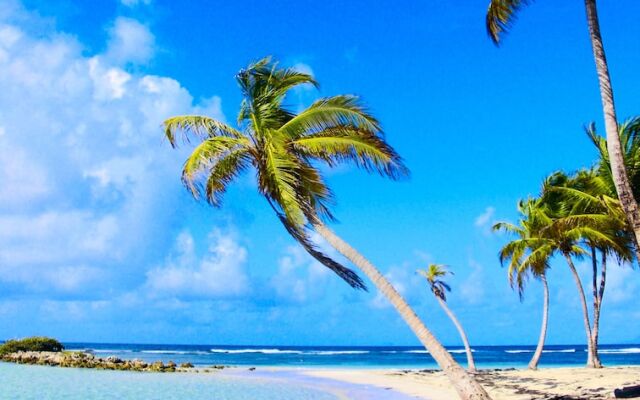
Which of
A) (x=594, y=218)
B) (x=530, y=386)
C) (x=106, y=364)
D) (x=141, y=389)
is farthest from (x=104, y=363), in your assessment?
(x=594, y=218)

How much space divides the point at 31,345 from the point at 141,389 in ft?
114

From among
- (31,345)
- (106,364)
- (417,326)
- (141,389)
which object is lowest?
(141,389)

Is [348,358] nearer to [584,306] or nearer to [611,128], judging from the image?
[584,306]

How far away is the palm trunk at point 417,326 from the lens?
33.0 ft

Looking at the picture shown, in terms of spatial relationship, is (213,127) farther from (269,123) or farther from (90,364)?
(90,364)

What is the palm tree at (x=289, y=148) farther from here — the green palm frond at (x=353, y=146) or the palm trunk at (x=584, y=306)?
the palm trunk at (x=584, y=306)

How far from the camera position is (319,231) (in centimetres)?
1245

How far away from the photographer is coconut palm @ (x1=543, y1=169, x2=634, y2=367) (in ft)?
60.4

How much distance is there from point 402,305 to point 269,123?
16.6ft

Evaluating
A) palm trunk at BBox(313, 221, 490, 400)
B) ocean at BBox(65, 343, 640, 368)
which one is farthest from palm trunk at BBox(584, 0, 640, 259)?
ocean at BBox(65, 343, 640, 368)

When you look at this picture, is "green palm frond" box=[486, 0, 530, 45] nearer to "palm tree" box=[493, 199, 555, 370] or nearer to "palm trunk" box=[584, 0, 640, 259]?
"palm trunk" box=[584, 0, 640, 259]

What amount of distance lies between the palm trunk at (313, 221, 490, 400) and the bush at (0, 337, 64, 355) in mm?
46769

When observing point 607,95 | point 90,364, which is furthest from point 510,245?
point 90,364

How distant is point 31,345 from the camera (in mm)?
52594
